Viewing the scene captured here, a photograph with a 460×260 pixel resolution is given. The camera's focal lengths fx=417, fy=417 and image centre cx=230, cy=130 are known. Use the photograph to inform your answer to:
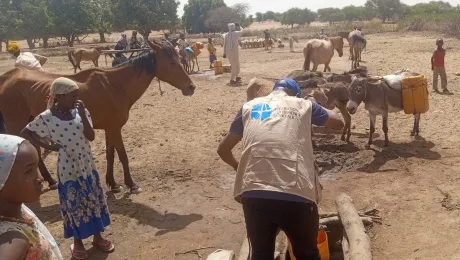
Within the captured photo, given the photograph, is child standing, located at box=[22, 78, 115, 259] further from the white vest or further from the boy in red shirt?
the boy in red shirt

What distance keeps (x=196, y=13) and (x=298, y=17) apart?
2809 cm

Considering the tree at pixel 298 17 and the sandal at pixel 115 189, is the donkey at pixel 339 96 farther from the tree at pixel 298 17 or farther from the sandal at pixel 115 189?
the tree at pixel 298 17

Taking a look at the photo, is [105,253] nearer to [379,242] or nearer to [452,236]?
[379,242]

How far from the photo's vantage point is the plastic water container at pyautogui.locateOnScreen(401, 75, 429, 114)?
7.23 metres

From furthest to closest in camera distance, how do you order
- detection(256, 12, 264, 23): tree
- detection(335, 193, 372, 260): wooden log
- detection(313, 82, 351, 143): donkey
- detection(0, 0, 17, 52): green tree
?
1. detection(256, 12, 264, 23): tree
2. detection(0, 0, 17, 52): green tree
3. detection(313, 82, 351, 143): donkey
4. detection(335, 193, 372, 260): wooden log

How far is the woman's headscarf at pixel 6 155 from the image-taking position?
76.4 inches

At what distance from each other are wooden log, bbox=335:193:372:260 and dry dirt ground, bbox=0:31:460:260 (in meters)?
0.35

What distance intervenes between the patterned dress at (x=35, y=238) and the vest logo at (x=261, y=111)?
1517mm

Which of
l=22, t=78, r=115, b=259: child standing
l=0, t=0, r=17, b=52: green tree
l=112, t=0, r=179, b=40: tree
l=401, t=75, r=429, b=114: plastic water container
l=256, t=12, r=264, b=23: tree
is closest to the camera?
l=22, t=78, r=115, b=259: child standing

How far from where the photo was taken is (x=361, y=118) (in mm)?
9516

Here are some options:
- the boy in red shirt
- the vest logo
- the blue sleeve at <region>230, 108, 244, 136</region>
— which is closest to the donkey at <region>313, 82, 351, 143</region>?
the boy in red shirt

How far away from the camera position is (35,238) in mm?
2016

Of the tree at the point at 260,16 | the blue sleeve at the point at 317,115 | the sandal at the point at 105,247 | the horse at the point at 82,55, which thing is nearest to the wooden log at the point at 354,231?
the blue sleeve at the point at 317,115

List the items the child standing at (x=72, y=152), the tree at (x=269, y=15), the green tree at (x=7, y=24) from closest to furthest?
the child standing at (x=72, y=152) < the green tree at (x=7, y=24) < the tree at (x=269, y=15)
